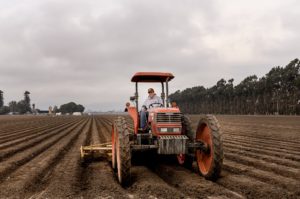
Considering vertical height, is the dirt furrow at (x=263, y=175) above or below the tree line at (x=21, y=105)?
below

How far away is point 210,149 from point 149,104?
2.32 m

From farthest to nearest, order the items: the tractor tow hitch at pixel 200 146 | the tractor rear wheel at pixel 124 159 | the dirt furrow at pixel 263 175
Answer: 1. the tractor tow hitch at pixel 200 146
2. the dirt furrow at pixel 263 175
3. the tractor rear wheel at pixel 124 159

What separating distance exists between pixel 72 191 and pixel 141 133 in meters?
2.66

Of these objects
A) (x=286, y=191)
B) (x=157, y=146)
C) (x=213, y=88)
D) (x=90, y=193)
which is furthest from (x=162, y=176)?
(x=213, y=88)

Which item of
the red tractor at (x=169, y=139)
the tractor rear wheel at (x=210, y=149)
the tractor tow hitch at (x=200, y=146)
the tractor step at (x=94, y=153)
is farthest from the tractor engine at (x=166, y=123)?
the tractor step at (x=94, y=153)

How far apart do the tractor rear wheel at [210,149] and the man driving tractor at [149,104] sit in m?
1.40

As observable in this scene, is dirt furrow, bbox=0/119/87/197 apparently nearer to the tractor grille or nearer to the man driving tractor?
the man driving tractor

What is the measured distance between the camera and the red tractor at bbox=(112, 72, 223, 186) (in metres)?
6.41

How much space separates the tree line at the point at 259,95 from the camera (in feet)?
230

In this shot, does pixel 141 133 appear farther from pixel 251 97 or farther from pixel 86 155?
pixel 251 97

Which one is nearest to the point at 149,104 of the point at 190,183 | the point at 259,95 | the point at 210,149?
the point at 210,149

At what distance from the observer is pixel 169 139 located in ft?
22.5

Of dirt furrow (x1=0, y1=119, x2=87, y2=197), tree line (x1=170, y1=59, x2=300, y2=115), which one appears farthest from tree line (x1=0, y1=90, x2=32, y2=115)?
dirt furrow (x1=0, y1=119, x2=87, y2=197)

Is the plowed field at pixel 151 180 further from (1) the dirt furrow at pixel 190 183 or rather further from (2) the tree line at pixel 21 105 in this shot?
(2) the tree line at pixel 21 105
